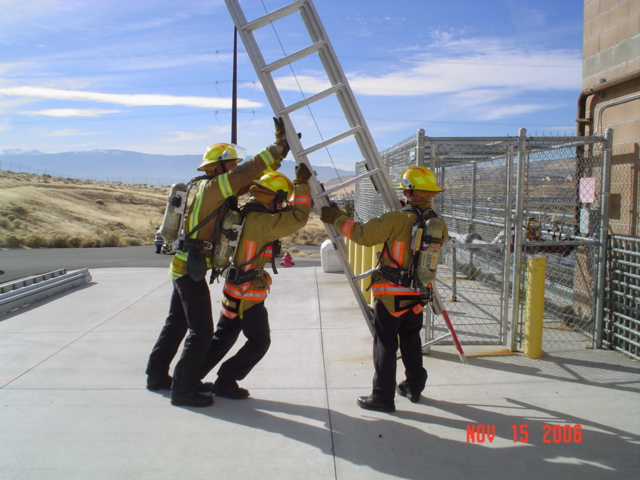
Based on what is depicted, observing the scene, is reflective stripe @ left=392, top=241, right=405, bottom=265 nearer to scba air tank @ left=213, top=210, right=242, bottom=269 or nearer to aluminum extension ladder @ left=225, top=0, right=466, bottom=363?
aluminum extension ladder @ left=225, top=0, right=466, bottom=363

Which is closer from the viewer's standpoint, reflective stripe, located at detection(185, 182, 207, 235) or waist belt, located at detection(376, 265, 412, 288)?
waist belt, located at detection(376, 265, 412, 288)

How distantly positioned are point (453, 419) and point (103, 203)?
39412 millimetres

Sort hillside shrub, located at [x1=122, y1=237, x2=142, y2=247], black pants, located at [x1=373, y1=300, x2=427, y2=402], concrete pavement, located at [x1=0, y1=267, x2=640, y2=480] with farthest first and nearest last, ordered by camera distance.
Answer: hillside shrub, located at [x1=122, y1=237, x2=142, y2=247], black pants, located at [x1=373, y1=300, x2=427, y2=402], concrete pavement, located at [x1=0, y1=267, x2=640, y2=480]

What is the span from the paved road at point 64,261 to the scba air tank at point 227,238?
8.64 m

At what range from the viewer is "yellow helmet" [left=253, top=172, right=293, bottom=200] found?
3.90 m

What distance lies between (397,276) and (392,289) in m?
0.11

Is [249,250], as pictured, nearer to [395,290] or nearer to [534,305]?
[395,290]

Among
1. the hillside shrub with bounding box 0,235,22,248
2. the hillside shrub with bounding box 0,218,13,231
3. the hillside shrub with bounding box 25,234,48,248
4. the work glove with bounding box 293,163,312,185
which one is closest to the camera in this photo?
the work glove with bounding box 293,163,312,185

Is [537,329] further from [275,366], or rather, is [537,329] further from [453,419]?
[275,366]

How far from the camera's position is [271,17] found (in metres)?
3.81

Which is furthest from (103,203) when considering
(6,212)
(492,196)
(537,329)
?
(537,329)

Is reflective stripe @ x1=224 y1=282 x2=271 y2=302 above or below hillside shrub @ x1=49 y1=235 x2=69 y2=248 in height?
above

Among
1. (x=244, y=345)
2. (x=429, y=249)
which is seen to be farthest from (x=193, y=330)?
(x=429, y=249)

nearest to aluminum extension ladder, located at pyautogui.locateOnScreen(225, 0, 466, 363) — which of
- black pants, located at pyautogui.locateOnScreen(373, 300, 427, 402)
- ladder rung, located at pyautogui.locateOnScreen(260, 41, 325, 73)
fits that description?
ladder rung, located at pyautogui.locateOnScreen(260, 41, 325, 73)
